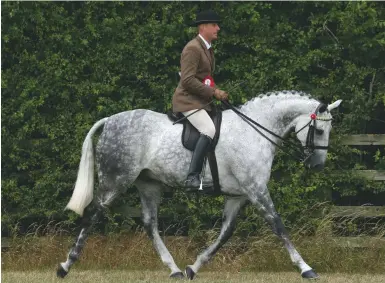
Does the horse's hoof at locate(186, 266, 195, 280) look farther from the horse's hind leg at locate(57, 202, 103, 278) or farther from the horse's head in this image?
the horse's head

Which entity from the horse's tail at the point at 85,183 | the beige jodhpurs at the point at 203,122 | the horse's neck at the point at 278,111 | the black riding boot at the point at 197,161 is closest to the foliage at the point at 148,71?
the horse's tail at the point at 85,183

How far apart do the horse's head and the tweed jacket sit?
3.28ft

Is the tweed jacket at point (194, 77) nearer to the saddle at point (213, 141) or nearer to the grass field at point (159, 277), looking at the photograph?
the saddle at point (213, 141)

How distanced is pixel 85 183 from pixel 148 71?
2219mm

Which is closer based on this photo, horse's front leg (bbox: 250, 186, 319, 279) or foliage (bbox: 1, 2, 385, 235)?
horse's front leg (bbox: 250, 186, 319, 279)

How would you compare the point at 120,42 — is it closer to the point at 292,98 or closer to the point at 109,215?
the point at 109,215

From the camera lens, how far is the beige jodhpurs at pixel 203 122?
33.4 ft

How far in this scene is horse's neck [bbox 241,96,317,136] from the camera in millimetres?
10336

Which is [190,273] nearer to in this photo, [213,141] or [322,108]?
[213,141]

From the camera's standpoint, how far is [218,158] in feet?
33.8

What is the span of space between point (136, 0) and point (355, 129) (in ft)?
10.3

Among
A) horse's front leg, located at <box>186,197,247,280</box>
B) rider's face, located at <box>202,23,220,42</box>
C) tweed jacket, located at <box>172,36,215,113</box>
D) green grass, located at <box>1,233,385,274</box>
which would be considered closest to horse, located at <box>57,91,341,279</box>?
horse's front leg, located at <box>186,197,247,280</box>

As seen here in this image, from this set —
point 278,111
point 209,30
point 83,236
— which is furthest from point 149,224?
point 209,30

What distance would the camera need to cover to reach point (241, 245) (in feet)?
40.3
